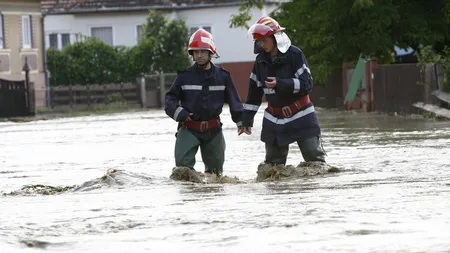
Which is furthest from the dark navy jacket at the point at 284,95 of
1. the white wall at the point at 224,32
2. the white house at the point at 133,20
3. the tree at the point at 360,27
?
the white wall at the point at 224,32

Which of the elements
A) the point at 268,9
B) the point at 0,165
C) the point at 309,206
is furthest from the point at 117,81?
the point at 309,206

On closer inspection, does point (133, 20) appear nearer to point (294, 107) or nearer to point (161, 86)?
point (161, 86)

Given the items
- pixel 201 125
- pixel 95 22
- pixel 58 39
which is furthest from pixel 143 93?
pixel 201 125

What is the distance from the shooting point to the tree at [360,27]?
3116 cm

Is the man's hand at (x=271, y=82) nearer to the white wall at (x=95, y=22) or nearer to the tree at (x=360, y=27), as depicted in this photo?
the tree at (x=360, y=27)

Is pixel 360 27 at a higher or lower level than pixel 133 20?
lower

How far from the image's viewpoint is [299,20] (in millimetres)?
33375

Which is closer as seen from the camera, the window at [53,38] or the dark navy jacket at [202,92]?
the dark navy jacket at [202,92]

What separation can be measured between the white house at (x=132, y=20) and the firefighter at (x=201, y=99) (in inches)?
1953

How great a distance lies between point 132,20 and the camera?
64688 millimetres

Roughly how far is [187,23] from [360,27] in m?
32.4

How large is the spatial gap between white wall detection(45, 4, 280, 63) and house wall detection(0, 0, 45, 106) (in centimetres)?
869

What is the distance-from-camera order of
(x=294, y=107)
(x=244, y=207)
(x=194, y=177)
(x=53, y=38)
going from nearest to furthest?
(x=244, y=207), (x=194, y=177), (x=294, y=107), (x=53, y=38)

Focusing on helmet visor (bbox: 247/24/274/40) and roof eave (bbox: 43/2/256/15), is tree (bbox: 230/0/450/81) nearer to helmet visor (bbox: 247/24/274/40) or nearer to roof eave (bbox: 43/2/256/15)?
helmet visor (bbox: 247/24/274/40)
